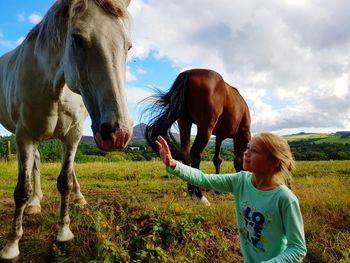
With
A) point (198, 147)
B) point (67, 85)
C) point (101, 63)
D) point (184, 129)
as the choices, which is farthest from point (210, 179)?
point (184, 129)

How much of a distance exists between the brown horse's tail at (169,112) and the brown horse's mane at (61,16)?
224 centimetres

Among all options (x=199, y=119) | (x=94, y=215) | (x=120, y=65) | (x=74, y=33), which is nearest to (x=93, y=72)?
(x=120, y=65)

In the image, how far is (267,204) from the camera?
7.39 feet

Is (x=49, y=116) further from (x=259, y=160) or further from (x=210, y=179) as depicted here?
(x=259, y=160)

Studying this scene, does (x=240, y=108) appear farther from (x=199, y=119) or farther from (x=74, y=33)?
(x=74, y=33)

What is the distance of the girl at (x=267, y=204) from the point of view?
7.01 ft

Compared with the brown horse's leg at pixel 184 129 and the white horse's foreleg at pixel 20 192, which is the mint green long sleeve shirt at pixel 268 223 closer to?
the white horse's foreleg at pixel 20 192

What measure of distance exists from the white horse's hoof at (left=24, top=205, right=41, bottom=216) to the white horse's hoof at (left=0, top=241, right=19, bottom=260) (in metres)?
1.05

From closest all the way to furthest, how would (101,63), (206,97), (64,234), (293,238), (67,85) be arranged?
(293,238), (101,63), (67,85), (64,234), (206,97)

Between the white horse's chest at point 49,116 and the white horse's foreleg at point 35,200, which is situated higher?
the white horse's chest at point 49,116

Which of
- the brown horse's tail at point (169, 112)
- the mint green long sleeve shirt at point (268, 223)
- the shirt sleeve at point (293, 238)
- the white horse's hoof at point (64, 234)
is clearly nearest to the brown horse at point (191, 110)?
the brown horse's tail at point (169, 112)

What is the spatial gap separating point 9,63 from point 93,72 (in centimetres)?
231

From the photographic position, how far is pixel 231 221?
4.36 metres

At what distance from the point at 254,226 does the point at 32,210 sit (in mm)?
3283
